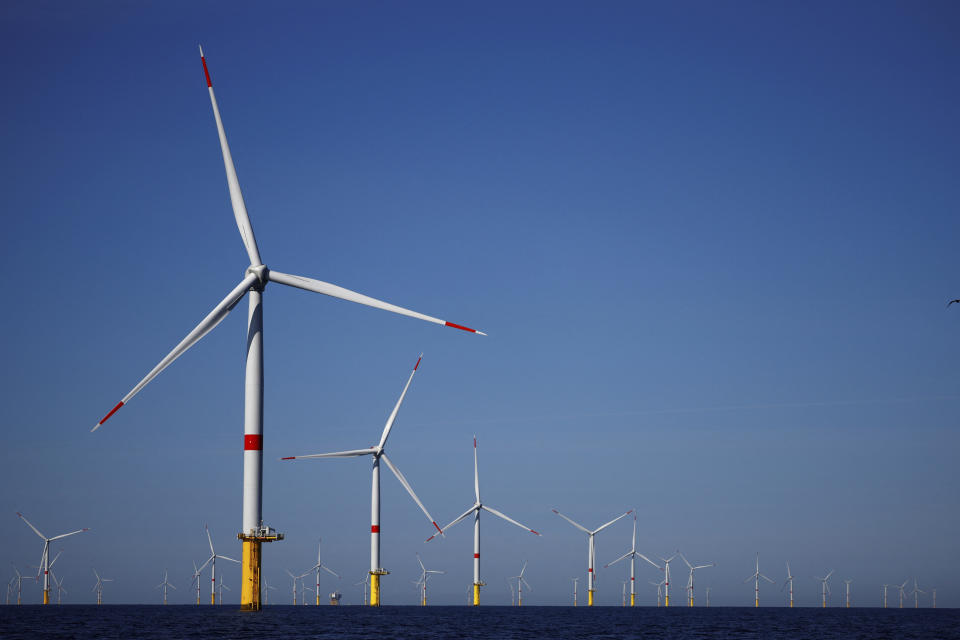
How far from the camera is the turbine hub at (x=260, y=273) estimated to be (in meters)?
91.9

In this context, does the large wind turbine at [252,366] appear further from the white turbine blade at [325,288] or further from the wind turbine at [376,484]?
the wind turbine at [376,484]

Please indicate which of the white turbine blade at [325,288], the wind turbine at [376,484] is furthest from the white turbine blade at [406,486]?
the white turbine blade at [325,288]

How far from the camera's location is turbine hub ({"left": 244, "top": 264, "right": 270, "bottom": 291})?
9188cm

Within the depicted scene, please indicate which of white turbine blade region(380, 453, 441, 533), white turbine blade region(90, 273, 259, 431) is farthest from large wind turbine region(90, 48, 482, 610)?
white turbine blade region(380, 453, 441, 533)

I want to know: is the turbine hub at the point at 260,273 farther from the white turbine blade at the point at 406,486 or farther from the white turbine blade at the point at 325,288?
the white turbine blade at the point at 406,486

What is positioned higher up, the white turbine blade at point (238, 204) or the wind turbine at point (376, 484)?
the white turbine blade at point (238, 204)

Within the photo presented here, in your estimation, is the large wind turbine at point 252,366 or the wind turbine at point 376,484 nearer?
the large wind turbine at point 252,366

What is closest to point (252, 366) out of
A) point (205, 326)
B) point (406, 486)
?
point (205, 326)

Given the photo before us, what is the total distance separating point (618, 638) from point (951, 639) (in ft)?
132

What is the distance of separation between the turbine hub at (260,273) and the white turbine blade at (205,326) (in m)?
0.30

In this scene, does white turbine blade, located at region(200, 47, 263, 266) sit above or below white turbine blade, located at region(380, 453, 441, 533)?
above

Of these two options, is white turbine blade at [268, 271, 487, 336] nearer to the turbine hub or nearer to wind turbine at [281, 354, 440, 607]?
the turbine hub

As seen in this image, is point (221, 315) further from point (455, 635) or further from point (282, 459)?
point (282, 459)

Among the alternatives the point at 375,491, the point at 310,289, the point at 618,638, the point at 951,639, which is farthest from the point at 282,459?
the point at 951,639
